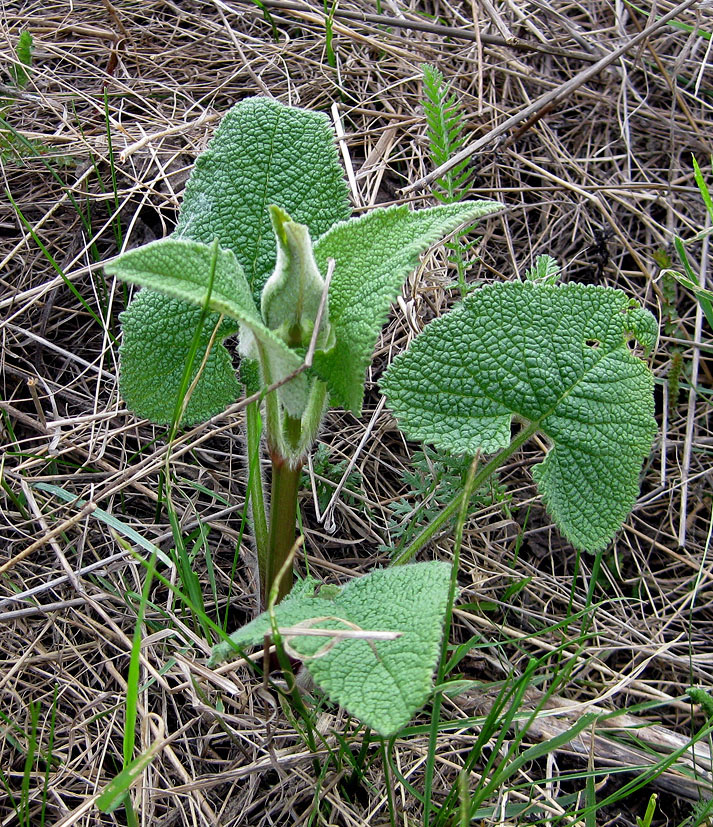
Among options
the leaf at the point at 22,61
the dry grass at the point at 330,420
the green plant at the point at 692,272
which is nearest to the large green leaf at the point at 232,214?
the dry grass at the point at 330,420

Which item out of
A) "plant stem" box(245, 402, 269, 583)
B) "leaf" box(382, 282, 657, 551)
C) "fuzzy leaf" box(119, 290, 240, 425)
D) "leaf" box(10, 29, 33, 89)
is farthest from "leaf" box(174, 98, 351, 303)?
"leaf" box(10, 29, 33, 89)

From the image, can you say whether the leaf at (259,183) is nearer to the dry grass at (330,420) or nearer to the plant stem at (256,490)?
the plant stem at (256,490)

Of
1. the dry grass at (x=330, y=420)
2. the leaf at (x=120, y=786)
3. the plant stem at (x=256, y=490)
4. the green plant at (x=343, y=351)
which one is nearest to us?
the leaf at (x=120, y=786)

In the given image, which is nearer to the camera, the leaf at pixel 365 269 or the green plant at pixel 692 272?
the leaf at pixel 365 269

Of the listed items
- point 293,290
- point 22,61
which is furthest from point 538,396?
point 22,61

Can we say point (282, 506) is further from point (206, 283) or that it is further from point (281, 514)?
point (206, 283)

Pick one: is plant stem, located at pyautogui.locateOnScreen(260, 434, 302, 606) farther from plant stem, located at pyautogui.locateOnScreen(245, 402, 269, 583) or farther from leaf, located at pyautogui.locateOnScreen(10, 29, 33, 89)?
leaf, located at pyautogui.locateOnScreen(10, 29, 33, 89)
